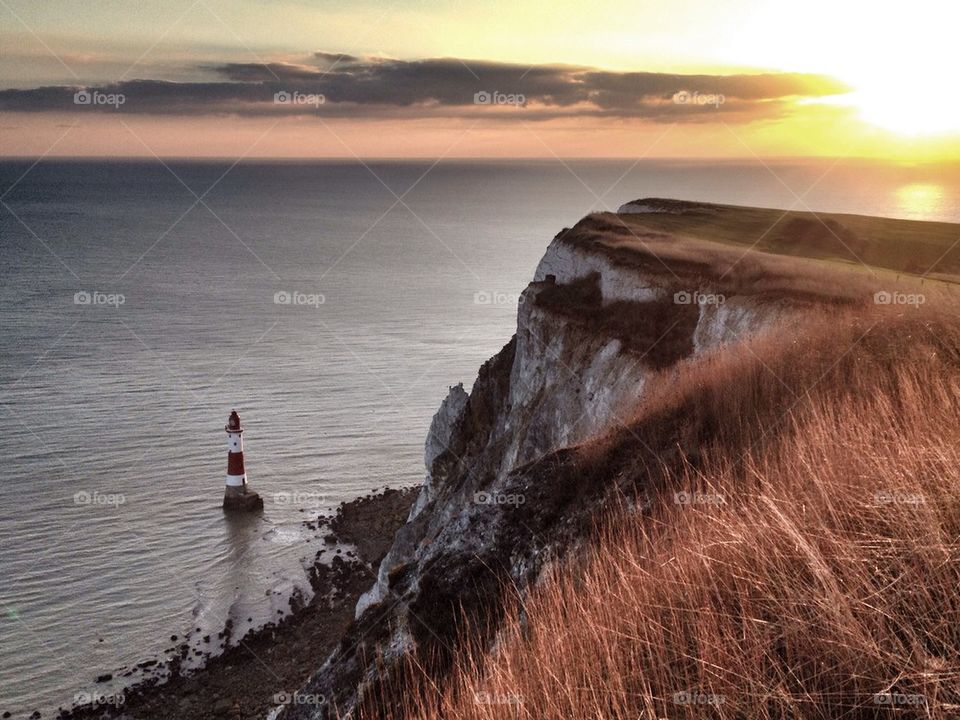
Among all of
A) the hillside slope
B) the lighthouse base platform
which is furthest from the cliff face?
the lighthouse base platform

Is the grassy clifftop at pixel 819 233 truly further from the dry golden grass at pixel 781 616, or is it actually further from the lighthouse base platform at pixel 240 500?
the dry golden grass at pixel 781 616

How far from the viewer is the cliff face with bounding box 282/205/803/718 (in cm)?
1056

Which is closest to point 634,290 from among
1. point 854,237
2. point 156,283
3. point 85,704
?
point 854,237

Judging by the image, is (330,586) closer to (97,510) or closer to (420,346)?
(97,510)

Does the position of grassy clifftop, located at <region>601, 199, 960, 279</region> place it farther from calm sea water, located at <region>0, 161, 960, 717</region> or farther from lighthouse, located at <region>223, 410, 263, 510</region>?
lighthouse, located at <region>223, 410, 263, 510</region>

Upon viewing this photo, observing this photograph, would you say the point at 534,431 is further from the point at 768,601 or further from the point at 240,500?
the point at 768,601

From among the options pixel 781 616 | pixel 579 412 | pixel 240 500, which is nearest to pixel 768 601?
pixel 781 616

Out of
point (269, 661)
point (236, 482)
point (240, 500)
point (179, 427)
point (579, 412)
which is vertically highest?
point (579, 412)

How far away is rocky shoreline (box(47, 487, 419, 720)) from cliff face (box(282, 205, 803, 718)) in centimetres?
392

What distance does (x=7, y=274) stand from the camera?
372 ft

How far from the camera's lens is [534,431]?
96.7ft

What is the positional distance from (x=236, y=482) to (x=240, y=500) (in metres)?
1.10

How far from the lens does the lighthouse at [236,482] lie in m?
44.7

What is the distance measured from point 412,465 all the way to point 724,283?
1207 inches
